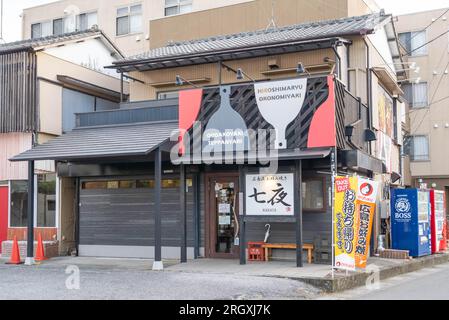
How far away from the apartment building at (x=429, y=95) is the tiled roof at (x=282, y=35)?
1441 centimetres

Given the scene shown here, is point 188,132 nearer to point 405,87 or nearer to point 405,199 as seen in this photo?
point 405,199

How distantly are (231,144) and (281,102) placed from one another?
157 cm

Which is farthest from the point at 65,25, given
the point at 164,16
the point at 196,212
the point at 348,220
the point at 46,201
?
the point at 348,220

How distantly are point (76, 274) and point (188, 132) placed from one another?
4387 mm

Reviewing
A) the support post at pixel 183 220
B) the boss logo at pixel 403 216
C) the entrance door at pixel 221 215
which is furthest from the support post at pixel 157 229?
the boss logo at pixel 403 216

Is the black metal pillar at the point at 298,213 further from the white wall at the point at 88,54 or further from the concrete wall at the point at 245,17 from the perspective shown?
the white wall at the point at 88,54

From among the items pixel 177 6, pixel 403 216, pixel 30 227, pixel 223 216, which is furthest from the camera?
pixel 177 6

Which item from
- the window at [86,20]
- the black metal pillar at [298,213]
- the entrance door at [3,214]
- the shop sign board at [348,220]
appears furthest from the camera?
the window at [86,20]

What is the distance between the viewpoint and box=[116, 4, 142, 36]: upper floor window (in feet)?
96.9

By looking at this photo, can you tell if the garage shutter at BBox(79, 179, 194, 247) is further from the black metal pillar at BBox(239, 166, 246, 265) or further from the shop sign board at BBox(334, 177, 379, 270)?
the shop sign board at BBox(334, 177, 379, 270)

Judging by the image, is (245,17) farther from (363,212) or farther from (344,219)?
(344,219)

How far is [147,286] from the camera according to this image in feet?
35.6

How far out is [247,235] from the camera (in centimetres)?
1495

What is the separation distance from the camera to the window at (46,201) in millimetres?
17234
